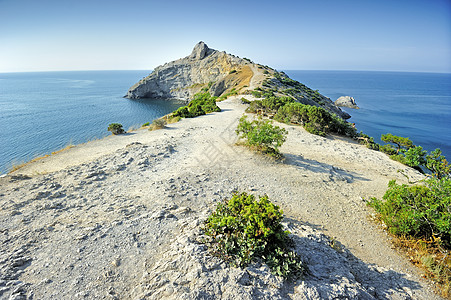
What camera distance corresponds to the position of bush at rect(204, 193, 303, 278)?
468 cm

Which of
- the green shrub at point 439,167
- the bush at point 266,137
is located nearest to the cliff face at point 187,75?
the bush at point 266,137

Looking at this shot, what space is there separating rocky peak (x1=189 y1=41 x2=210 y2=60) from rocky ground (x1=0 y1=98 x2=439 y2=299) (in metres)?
75.4

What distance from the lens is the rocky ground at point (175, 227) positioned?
440cm

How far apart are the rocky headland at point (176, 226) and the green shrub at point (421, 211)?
65 centimetres

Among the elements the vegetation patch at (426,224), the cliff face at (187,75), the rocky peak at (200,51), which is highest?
the rocky peak at (200,51)

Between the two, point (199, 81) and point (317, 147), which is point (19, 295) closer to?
point (317, 147)

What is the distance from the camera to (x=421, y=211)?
6777 mm

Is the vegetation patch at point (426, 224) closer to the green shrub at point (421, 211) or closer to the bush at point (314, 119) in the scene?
the green shrub at point (421, 211)

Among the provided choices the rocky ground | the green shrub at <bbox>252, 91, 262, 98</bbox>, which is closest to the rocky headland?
the rocky ground

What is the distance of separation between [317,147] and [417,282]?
1145cm

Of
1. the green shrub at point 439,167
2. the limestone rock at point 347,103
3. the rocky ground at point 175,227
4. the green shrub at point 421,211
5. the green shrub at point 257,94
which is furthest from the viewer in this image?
the limestone rock at point 347,103

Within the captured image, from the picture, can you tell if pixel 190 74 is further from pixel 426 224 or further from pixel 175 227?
pixel 426 224

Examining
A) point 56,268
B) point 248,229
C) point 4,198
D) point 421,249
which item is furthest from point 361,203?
point 4,198

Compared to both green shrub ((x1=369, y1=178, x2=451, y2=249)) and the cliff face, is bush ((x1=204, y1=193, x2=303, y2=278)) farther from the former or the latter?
the cliff face
